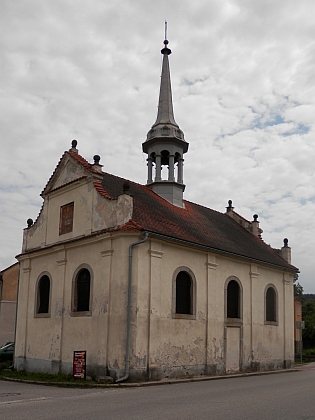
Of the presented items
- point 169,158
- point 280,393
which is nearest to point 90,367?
point 280,393

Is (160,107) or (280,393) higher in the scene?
(160,107)

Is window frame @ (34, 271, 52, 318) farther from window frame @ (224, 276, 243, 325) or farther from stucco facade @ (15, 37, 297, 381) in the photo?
window frame @ (224, 276, 243, 325)

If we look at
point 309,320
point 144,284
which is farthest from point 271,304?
point 309,320

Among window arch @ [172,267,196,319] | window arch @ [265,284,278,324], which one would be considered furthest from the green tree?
window arch @ [172,267,196,319]

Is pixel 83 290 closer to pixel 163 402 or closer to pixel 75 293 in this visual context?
pixel 75 293

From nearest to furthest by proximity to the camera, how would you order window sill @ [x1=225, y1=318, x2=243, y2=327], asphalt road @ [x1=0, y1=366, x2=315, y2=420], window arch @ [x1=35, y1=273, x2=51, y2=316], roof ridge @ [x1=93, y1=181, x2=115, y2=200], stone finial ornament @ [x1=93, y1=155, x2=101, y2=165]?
asphalt road @ [x1=0, y1=366, x2=315, y2=420] → roof ridge @ [x1=93, y1=181, x2=115, y2=200] → stone finial ornament @ [x1=93, y1=155, x2=101, y2=165] → window arch @ [x1=35, y1=273, x2=51, y2=316] → window sill @ [x1=225, y1=318, x2=243, y2=327]

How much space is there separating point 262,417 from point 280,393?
4420mm

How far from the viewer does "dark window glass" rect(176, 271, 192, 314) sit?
19241 millimetres

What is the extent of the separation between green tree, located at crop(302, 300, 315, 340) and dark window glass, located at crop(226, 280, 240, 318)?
101ft

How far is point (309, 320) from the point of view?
180ft

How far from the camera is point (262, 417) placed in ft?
31.2

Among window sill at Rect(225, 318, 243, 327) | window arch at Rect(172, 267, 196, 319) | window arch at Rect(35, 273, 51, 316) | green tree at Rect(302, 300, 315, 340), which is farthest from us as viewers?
green tree at Rect(302, 300, 315, 340)

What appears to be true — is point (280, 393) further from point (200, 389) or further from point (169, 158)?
point (169, 158)

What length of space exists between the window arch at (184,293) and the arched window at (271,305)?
6.23 meters
